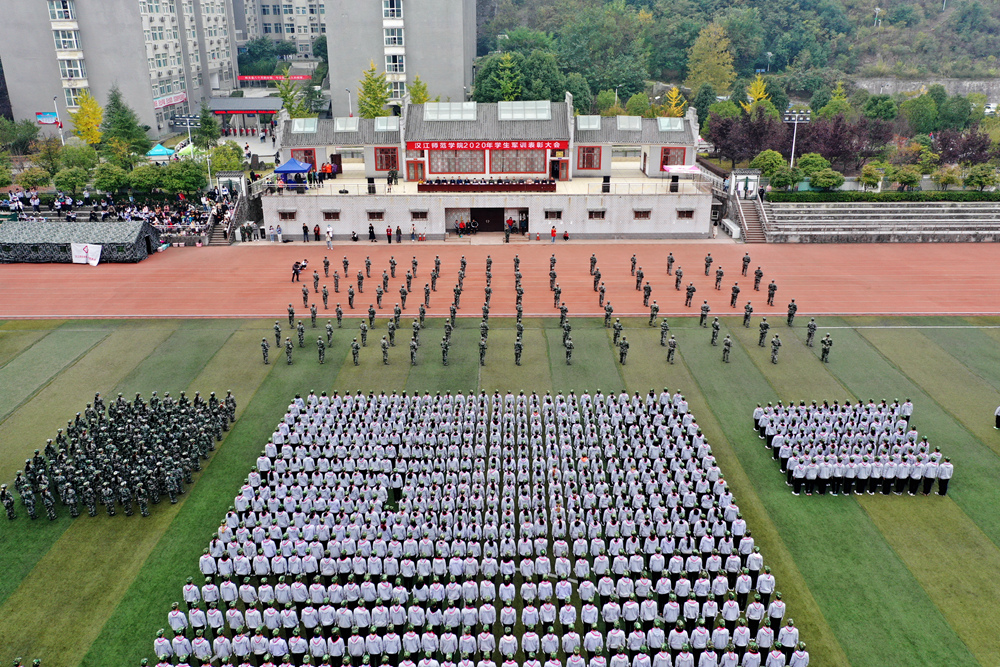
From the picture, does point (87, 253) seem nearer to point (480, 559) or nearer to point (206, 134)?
point (206, 134)

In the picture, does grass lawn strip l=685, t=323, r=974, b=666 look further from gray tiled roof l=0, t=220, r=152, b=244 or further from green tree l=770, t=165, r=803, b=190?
gray tiled roof l=0, t=220, r=152, b=244

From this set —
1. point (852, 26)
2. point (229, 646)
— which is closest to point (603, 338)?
point (229, 646)

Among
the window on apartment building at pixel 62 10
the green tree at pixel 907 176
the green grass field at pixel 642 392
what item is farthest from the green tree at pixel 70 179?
the green tree at pixel 907 176

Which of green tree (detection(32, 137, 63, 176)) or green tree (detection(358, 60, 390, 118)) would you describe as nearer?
Answer: green tree (detection(32, 137, 63, 176))

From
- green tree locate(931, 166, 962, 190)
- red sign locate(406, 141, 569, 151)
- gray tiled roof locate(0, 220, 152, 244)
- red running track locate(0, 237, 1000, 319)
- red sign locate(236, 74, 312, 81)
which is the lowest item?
red running track locate(0, 237, 1000, 319)

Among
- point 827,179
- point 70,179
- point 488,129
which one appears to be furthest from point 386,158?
point 827,179

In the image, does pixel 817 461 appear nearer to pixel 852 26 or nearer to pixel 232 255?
pixel 232 255

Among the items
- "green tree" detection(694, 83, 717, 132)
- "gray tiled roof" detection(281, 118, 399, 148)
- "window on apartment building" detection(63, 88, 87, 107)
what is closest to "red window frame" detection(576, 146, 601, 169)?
"gray tiled roof" detection(281, 118, 399, 148)

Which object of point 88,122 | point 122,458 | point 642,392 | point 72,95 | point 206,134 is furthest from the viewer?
point 72,95
